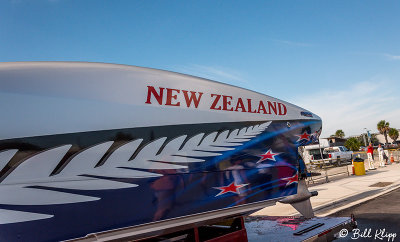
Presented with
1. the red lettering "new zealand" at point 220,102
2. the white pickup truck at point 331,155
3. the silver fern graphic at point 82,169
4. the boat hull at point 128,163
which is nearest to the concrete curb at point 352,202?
the red lettering "new zealand" at point 220,102

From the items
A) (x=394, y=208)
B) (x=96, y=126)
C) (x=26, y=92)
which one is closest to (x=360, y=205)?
(x=394, y=208)

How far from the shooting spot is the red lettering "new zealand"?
289 centimetres

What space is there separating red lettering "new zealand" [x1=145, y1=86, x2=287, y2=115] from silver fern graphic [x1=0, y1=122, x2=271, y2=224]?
383mm

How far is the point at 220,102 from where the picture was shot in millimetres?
3322

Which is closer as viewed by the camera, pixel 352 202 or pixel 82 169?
pixel 82 169

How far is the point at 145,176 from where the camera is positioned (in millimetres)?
2611

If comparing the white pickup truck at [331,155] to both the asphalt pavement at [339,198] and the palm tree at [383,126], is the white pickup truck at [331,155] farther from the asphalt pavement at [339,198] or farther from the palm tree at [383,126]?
the palm tree at [383,126]

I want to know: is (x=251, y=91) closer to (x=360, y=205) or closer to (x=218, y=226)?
(x=218, y=226)

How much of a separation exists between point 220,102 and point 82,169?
162 centimetres

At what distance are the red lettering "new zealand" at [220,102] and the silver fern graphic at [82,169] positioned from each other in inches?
15.1

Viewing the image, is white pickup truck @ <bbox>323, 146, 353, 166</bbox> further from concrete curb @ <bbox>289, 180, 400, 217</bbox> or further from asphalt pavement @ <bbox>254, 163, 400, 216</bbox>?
concrete curb @ <bbox>289, 180, 400, 217</bbox>

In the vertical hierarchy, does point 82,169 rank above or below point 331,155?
above

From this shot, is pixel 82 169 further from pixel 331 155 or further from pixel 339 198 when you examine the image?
pixel 331 155

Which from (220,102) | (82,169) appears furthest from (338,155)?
(82,169)
